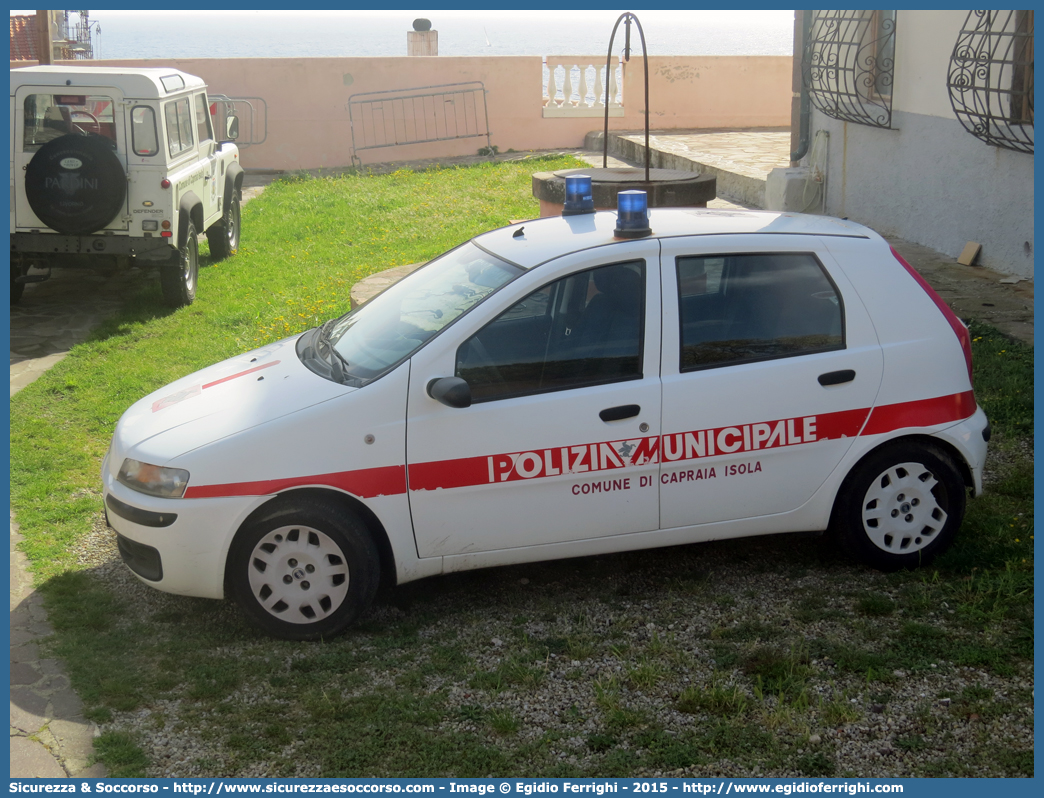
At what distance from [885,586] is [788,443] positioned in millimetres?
825

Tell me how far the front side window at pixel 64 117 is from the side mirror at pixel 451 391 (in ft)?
22.3

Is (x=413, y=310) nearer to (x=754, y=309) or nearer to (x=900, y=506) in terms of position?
(x=754, y=309)

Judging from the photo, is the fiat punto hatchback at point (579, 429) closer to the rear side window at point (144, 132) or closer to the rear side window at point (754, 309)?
the rear side window at point (754, 309)

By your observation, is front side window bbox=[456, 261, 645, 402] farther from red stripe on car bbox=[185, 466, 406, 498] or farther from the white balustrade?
the white balustrade

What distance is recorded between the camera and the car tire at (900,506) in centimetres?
461

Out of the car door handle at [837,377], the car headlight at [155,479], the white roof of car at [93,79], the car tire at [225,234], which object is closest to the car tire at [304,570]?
the car headlight at [155,479]

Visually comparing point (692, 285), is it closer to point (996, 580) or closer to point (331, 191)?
point (996, 580)

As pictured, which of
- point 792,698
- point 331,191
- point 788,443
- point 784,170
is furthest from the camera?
point 331,191

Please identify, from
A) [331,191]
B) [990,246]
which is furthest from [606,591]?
[331,191]

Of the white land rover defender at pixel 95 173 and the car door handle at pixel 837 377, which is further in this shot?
the white land rover defender at pixel 95 173

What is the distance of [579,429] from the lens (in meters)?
4.27

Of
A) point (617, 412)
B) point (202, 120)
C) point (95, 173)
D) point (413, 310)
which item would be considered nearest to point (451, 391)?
point (617, 412)

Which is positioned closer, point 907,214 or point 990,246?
point 990,246

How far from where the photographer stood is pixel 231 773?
3.51m
